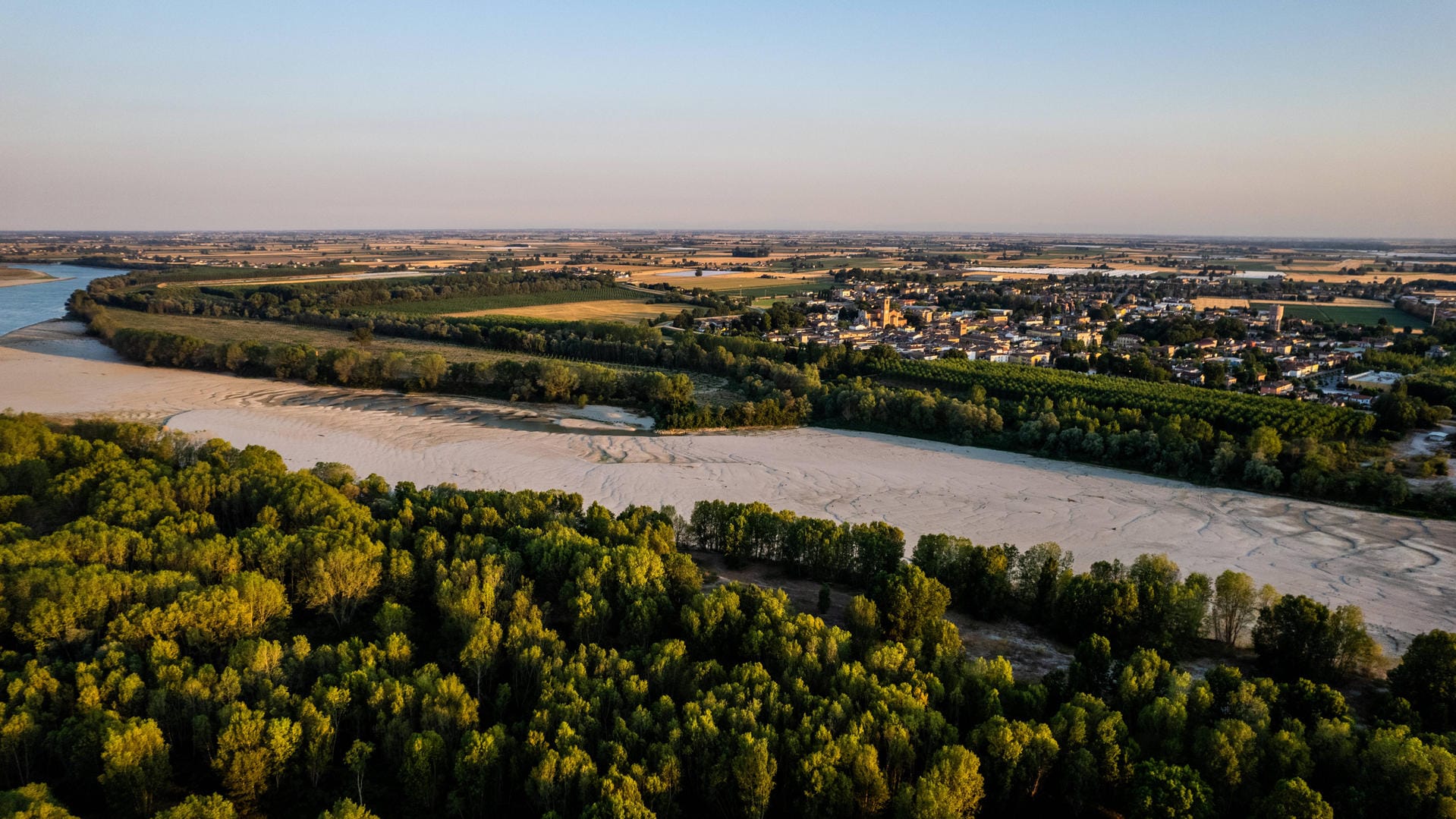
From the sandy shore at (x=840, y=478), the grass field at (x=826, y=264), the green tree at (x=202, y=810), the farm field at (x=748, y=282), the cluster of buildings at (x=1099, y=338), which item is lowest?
the sandy shore at (x=840, y=478)

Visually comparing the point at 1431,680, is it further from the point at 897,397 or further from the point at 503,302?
the point at 503,302

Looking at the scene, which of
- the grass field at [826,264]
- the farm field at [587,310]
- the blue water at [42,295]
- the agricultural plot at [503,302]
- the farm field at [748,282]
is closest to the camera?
the blue water at [42,295]

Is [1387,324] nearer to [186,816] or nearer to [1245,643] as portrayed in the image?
[1245,643]

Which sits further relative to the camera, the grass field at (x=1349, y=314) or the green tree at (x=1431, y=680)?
the grass field at (x=1349, y=314)

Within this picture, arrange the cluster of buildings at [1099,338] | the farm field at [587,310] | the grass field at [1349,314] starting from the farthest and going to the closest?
1. the farm field at [587,310]
2. the grass field at [1349,314]
3. the cluster of buildings at [1099,338]

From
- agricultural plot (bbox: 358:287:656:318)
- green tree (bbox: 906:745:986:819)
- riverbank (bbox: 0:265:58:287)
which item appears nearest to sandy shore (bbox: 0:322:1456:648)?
green tree (bbox: 906:745:986:819)

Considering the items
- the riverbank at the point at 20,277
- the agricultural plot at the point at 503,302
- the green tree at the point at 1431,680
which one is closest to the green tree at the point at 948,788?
the green tree at the point at 1431,680

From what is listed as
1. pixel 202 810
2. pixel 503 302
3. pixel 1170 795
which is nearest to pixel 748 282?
pixel 503 302

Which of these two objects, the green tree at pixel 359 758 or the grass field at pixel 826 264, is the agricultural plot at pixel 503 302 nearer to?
the grass field at pixel 826 264
